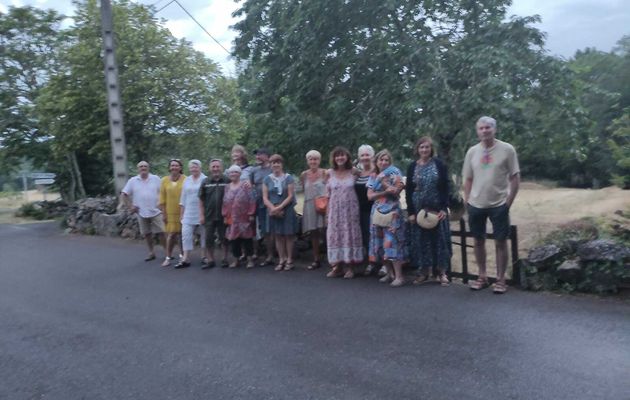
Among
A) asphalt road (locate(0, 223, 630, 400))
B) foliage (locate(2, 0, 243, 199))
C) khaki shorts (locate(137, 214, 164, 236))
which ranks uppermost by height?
foliage (locate(2, 0, 243, 199))

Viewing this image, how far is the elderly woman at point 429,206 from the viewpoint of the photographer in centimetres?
647

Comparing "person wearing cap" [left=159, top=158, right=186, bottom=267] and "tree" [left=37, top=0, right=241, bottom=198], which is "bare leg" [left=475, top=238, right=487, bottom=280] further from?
"tree" [left=37, top=0, right=241, bottom=198]

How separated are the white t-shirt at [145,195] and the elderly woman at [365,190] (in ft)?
13.0

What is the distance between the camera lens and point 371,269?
745 centimetres

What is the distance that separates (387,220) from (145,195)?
4748 mm

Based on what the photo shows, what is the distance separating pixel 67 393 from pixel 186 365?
0.91 metres

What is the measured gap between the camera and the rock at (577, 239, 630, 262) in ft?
18.4

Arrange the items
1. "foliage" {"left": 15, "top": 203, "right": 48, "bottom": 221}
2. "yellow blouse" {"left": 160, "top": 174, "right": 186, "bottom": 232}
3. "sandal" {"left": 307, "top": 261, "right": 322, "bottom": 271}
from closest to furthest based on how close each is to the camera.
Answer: "sandal" {"left": 307, "top": 261, "right": 322, "bottom": 271} < "yellow blouse" {"left": 160, "top": 174, "right": 186, "bottom": 232} < "foliage" {"left": 15, "top": 203, "right": 48, "bottom": 221}

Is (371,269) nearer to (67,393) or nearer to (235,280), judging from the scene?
(235,280)

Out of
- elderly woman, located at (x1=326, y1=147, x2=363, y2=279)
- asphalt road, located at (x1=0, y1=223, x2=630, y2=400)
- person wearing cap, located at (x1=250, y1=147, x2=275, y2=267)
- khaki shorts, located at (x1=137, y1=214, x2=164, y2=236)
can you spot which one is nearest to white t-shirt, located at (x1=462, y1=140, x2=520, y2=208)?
asphalt road, located at (x1=0, y1=223, x2=630, y2=400)

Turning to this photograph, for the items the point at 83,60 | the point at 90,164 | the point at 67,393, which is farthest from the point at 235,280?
the point at 90,164

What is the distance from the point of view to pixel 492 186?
6055mm

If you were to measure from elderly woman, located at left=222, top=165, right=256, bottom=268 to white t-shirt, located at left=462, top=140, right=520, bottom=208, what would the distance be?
137 inches

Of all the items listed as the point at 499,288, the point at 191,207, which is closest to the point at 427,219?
the point at 499,288
